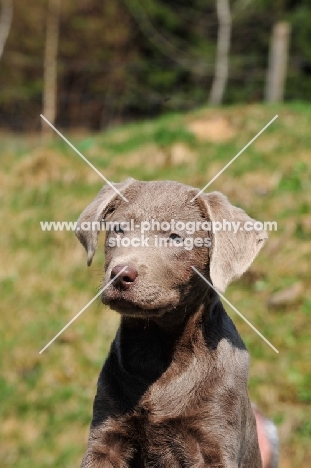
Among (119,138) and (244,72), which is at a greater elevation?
(119,138)

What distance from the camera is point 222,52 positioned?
27.3 m

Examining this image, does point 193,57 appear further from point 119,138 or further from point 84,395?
point 84,395

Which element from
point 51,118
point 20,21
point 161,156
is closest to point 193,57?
point 20,21

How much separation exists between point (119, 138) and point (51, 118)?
8.14m

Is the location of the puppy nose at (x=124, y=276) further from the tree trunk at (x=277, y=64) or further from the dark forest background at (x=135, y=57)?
the dark forest background at (x=135, y=57)

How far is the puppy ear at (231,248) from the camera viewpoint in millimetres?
4008

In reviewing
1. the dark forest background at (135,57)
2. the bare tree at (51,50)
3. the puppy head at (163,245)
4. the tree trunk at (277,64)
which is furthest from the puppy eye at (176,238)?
the bare tree at (51,50)

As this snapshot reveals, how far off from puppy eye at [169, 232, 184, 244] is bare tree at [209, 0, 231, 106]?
2000 cm

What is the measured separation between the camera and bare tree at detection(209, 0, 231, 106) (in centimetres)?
2422

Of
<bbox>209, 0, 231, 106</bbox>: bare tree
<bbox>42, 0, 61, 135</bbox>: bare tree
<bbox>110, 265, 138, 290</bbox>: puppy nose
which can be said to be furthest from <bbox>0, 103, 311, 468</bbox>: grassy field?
<bbox>209, 0, 231, 106</bbox>: bare tree

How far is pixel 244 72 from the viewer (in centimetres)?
2428

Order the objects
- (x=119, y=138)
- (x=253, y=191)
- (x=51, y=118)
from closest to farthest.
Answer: (x=253, y=191) → (x=119, y=138) → (x=51, y=118)

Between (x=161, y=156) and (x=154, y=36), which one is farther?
(x=154, y=36)

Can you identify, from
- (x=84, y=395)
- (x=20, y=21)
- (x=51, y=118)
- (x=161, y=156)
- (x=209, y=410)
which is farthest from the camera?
(x=20, y=21)
